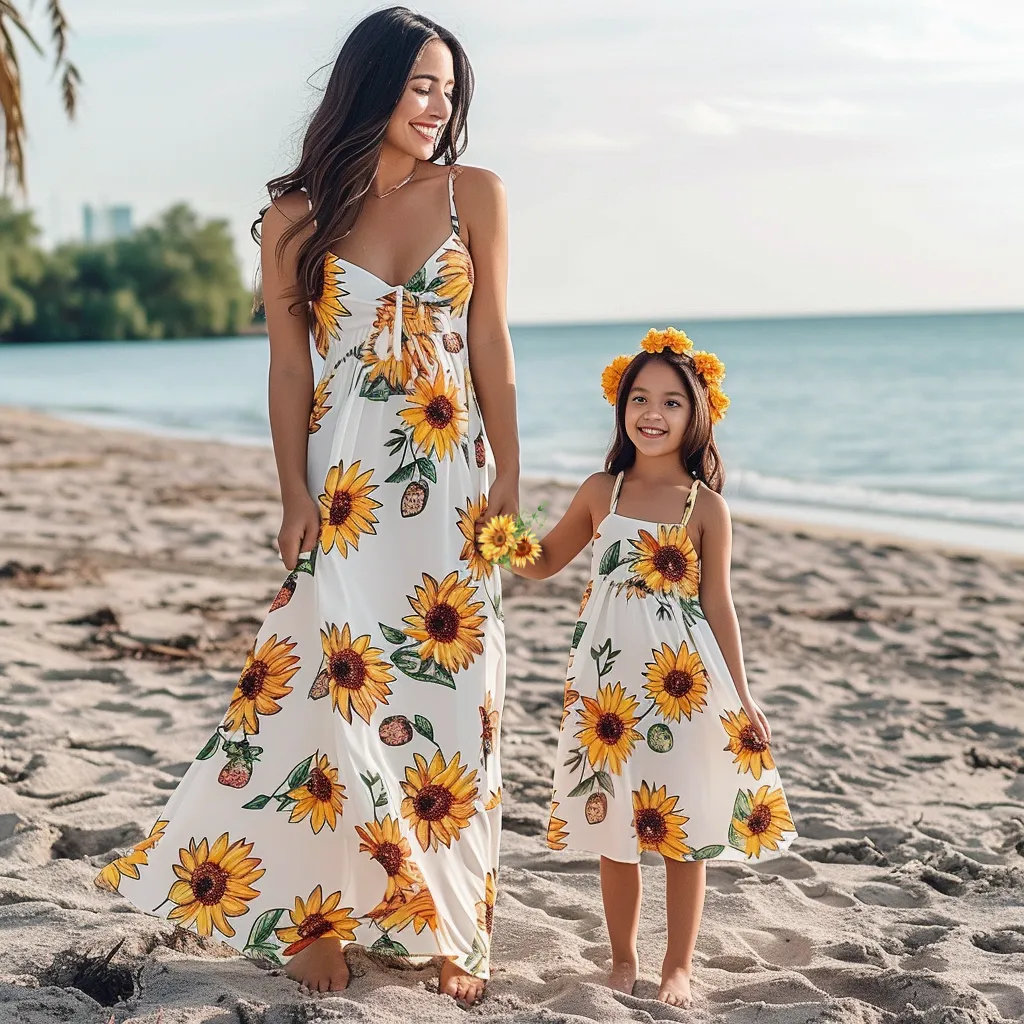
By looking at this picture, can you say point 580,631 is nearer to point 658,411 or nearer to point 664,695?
point 664,695

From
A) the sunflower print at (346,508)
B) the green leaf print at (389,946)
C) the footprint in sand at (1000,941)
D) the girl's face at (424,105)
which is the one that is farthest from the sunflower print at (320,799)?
the footprint in sand at (1000,941)

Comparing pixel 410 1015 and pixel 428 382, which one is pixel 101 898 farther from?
pixel 428 382

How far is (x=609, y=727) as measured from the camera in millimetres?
2768

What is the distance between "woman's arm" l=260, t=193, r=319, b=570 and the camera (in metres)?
2.79

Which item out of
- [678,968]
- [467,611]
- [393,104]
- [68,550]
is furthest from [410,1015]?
[68,550]

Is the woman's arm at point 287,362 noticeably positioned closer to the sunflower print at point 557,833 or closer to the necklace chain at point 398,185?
the necklace chain at point 398,185

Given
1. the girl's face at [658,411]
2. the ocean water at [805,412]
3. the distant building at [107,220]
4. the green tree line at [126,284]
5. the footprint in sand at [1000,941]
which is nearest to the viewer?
the girl's face at [658,411]

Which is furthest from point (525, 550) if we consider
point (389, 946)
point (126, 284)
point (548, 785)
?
point (126, 284)

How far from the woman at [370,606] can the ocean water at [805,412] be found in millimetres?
8073

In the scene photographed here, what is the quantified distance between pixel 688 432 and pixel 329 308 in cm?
83

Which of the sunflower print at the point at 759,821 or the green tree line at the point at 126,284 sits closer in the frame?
the sunflower print at the point at 759,821

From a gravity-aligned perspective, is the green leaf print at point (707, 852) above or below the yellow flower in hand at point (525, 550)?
below

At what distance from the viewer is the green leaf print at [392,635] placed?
8.84 feet

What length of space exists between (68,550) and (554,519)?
4022 mm
